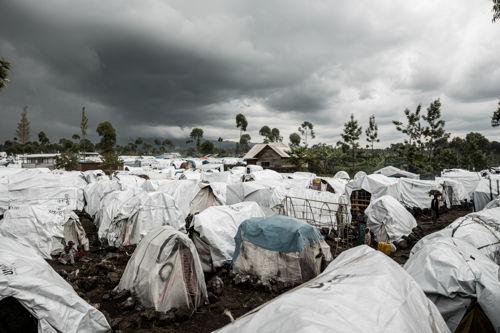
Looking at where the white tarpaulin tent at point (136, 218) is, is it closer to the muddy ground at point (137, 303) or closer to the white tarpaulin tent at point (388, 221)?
the muddy ground at point (137, 303)

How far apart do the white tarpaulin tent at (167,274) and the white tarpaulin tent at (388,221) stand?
10616mm

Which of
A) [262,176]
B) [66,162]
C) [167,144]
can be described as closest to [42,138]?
[167,144]

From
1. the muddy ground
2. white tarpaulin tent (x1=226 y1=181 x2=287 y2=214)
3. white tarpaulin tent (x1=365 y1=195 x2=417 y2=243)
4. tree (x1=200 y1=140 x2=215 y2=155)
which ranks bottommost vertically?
the muddy ground

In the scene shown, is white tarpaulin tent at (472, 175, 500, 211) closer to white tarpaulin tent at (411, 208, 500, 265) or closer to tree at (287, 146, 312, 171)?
white tarpaulin tent at (411, 208, 500, 265)

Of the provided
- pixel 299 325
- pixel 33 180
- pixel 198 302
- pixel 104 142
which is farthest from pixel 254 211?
pixel 104 142

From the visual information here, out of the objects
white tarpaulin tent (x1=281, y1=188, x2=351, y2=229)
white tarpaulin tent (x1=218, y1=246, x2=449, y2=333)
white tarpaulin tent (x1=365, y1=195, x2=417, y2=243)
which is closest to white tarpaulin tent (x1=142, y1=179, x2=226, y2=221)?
Answer: white tarpaulin tent (x1=281, y1=188, x2=351, y2=229)

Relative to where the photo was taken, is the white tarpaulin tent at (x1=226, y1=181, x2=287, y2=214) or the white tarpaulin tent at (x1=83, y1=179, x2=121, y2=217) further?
the white tarpaulin tent at (x1=83, y1=179, x2=121, y2=217)

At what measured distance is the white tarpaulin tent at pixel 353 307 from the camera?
267 centimetres

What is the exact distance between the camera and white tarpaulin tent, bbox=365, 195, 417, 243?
14.2 meters

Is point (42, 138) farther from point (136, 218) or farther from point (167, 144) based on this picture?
point (136, 218)

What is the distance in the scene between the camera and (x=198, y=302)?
7.73 metres

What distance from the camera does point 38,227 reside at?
37.4 ft

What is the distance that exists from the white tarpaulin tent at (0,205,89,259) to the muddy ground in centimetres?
88

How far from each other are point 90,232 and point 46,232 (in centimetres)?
446
